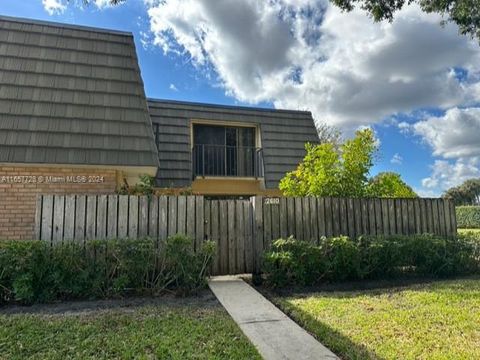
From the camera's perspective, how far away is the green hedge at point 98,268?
205 inches

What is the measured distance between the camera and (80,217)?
6.40m

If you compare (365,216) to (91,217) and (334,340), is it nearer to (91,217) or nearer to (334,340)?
(334,340)

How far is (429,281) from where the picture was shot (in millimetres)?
6766

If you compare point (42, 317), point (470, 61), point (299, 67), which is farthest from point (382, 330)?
point (299, 67)

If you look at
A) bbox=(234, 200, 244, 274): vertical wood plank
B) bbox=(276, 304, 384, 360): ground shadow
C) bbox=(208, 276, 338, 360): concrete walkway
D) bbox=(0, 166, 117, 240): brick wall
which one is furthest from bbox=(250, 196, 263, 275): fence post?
bbox=(0, 166, 117, 240): brick wall

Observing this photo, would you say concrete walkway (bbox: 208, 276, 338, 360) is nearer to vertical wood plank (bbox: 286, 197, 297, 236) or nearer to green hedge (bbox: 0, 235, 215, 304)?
green hedge (bbox: 0, 235, 215, 304)

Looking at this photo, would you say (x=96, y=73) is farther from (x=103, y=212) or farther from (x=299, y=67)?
(x=299, y=67)

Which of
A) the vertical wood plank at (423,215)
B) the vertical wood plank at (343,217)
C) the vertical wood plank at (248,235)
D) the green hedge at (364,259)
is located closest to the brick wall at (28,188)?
the vertical wood plank at (248,235)

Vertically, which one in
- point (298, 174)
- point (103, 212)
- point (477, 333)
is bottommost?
point (477, 333)

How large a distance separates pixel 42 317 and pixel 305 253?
421 centimetres

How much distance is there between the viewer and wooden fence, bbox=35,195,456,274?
20.9ft

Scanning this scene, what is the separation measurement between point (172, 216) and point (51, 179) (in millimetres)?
3124

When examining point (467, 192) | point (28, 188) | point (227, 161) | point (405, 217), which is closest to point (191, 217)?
point (28, 188)

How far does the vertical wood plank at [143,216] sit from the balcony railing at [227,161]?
26.1 ft
